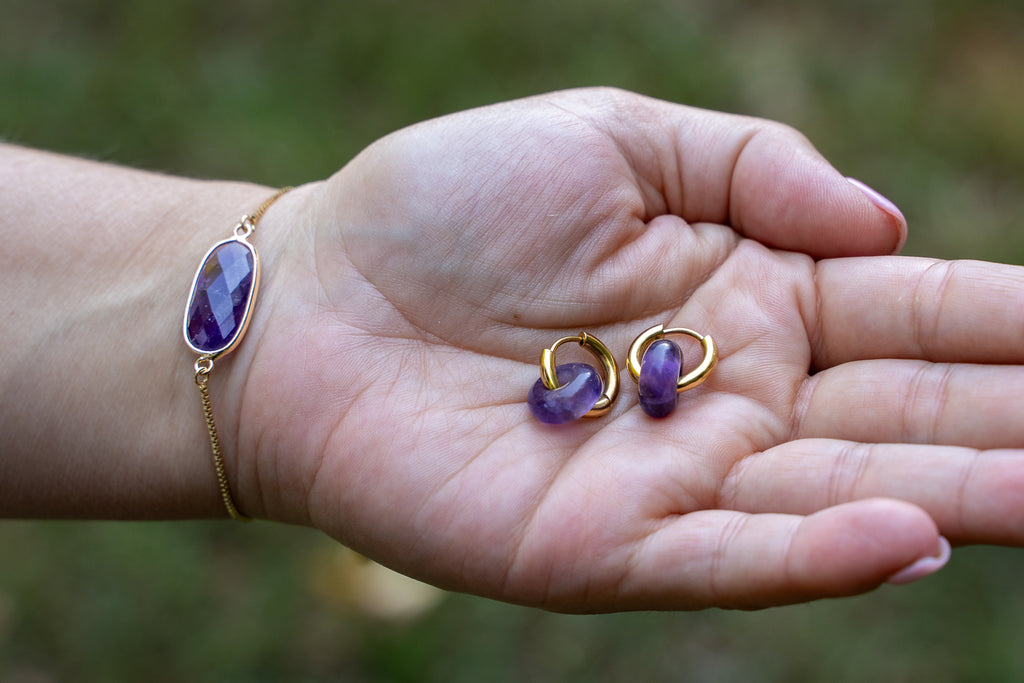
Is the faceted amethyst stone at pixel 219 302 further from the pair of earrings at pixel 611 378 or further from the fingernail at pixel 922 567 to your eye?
the fingernail at pixel 922 567

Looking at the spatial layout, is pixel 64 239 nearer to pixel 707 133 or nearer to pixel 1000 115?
pixel 707 133

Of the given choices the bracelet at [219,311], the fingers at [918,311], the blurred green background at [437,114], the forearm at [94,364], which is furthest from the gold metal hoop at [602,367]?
the blurred green background at [437,114]

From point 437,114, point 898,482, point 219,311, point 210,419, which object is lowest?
point 210,419

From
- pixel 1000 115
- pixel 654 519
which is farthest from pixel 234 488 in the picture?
pixel 1000 115

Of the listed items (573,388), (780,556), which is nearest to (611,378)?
(573,388)

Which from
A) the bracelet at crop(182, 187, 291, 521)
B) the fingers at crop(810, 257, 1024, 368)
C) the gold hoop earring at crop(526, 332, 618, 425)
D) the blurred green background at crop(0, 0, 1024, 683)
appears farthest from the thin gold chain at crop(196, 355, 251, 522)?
the fingers at crop(810, 257, 1024, 368)

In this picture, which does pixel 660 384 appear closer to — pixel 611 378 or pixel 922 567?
pixel 611 378

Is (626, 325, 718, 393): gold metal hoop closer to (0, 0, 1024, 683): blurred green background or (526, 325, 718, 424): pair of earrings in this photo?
(526, 325, 718, 424): pair of earrings
